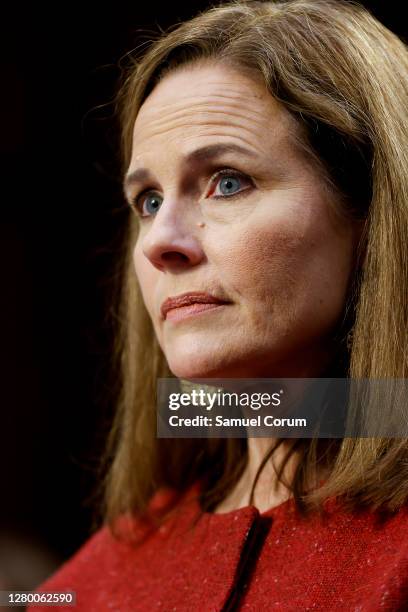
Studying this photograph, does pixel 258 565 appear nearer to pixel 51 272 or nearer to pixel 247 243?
pixel 247 243

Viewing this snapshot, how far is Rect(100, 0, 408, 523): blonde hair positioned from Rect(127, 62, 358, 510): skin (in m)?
0.03

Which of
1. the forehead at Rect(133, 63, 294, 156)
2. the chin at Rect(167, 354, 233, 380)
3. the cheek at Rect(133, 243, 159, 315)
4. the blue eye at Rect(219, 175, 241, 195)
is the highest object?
the forehead at Rect(133, 63, 294, 156)

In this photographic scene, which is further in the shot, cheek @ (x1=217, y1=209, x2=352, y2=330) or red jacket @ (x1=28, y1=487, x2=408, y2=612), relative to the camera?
cheek @ (x1=217, y1=209, x2=352, y2=330)

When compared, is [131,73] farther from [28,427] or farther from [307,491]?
[28,427]

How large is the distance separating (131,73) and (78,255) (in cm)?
73

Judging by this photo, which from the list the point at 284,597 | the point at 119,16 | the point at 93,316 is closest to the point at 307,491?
the point at 284,597

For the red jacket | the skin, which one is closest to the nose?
the skin

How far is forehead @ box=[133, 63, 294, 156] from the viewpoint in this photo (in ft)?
3.75

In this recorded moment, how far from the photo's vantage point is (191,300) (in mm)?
1154

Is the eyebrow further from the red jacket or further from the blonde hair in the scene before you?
the red jacket

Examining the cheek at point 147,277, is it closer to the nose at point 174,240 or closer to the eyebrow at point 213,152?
the nose at point 174,240

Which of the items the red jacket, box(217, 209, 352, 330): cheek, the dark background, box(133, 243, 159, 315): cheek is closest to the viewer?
the red jacket

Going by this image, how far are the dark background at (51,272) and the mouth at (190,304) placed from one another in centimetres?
59

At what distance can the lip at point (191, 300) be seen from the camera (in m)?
1.14
